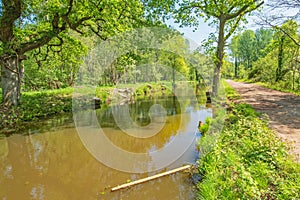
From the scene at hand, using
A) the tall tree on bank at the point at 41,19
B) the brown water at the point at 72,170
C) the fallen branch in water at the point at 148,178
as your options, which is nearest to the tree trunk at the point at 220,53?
the tall tree on bank at the point at 41,19

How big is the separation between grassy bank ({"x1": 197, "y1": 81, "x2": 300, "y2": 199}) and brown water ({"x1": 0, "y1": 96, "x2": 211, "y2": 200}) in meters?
0.59

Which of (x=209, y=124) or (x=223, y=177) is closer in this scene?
(x=223, y=177)

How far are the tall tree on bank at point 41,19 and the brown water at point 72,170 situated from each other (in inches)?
132

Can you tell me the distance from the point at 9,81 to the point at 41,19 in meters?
3.56

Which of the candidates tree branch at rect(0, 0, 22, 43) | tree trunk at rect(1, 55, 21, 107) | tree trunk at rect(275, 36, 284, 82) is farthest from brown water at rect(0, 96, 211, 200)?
tree trunk at rect(275, 36, 284, 82)

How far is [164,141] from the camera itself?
7.18m

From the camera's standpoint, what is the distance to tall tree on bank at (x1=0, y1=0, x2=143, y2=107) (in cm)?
873

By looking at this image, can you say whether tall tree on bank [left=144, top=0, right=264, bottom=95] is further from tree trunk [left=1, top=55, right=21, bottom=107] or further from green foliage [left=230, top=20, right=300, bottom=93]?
tree trunk [left=1, top=55, right=21, bottom=107]

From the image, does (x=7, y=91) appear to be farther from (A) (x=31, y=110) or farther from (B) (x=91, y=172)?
(B) (x=91, y=172)

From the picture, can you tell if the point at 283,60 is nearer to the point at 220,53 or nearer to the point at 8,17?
the point at 220,53

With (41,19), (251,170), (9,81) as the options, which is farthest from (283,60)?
(9,81)

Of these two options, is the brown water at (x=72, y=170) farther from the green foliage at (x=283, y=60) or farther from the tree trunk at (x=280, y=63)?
the tree trunk at (x=280, y=63)

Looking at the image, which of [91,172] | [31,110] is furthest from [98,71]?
[91,172]

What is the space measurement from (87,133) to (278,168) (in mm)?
6567
